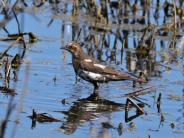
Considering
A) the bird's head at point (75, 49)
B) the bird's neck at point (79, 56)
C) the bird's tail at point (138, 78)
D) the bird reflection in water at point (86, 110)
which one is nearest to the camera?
the bird reflection in water at point (86, 110)

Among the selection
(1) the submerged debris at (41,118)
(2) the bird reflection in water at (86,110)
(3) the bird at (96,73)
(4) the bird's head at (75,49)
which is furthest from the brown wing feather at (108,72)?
(1) the submerged debris at (41,118)

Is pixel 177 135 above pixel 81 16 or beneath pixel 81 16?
beneath

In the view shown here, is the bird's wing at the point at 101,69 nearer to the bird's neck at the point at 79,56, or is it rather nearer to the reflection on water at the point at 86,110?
the bird's neck at the point at 79,56

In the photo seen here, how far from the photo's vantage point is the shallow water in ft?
20.2

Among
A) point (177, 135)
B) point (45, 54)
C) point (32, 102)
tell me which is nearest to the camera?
point (177, 135)

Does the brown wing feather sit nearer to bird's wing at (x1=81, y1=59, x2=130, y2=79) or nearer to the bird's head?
bird's wing at (x1=81, y1=59, x2=130, y2=79)

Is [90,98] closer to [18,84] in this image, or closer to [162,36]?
[18,84]

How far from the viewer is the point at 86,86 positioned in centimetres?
831

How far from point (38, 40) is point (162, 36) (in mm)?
2110

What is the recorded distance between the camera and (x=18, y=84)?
7.64 meters

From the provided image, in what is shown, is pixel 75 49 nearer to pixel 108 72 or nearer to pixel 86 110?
pixel 108 72

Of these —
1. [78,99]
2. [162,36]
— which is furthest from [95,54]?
[78,99]

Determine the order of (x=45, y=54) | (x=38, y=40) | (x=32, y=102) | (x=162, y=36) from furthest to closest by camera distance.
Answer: (x=162, y=36), (x=38, y=40), (x=45, y=54), (x=32, y=102)

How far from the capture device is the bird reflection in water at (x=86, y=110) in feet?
20.5
